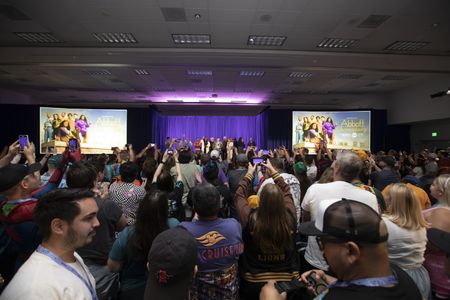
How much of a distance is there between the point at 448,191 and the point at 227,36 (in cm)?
583

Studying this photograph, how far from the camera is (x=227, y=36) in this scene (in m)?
6.77

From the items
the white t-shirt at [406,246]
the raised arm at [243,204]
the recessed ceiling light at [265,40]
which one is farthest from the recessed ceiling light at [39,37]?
the white t-shirt at [406,246]

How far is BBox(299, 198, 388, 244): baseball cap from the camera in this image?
873 millimetres

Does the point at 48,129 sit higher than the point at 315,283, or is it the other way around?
the point at 48,129

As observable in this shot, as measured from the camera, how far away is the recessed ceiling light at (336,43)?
7.05 m

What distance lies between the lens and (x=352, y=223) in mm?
887

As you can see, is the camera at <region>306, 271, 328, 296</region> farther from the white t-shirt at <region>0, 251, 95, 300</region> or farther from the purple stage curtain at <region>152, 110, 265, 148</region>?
the purple stage curtain at <region>152, 110, 265, 148</region>

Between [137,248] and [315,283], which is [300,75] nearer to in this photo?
[137,248]

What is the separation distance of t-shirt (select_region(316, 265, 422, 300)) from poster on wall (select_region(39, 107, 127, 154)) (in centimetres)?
1259

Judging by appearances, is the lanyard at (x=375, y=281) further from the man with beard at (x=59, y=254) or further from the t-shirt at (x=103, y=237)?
the t-shirt at (x=103, y=237)

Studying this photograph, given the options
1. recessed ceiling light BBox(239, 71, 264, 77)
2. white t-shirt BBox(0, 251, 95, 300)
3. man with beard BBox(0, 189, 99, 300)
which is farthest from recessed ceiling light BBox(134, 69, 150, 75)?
white t-shirt BBox(0, 251, 95, 300)

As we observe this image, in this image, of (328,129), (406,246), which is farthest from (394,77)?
(406,246)

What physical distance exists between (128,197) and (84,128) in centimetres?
1084

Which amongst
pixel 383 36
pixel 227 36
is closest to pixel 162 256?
pixel 227 36
